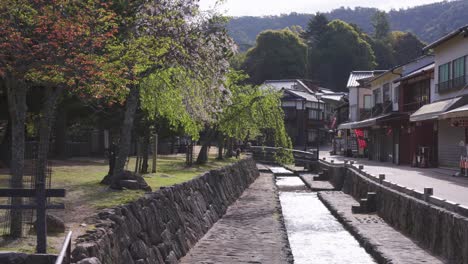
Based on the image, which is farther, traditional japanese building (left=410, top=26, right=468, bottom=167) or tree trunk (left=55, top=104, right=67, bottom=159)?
tree trunk (left=55, top=104, right=67, bottom=159)

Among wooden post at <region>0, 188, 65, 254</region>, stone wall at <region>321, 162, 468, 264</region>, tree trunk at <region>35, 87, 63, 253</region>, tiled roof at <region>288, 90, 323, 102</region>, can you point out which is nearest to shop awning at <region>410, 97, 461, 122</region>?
stone wall at <region>321, 162, 468, 264</region>

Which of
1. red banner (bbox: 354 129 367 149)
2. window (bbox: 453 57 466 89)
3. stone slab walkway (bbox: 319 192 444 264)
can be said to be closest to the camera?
stone slab walkway (bbox: 319 192 444 264)

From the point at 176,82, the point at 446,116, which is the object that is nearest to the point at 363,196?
the point at 446,116

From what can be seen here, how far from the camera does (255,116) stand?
110 feet

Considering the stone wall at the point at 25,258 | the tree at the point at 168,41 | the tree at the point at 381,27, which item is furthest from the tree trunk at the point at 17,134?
the tree at the point at 381,27

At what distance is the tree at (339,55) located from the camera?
91312mm

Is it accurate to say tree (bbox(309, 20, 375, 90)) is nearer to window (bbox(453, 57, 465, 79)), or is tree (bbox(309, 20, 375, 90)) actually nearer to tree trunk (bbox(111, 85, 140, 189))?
window (bbox(453, 57, 465, 79))

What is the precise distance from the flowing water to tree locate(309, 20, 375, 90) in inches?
2590

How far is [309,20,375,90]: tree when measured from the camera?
300 ft

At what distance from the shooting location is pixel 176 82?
1744 cm

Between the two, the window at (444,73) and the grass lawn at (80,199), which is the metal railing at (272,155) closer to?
the window at (444,73)

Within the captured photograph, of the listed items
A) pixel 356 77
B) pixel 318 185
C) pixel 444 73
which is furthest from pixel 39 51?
pixel 356 77

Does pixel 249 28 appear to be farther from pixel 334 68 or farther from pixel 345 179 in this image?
pixel 345 179

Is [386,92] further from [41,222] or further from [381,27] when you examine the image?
[381,27]
